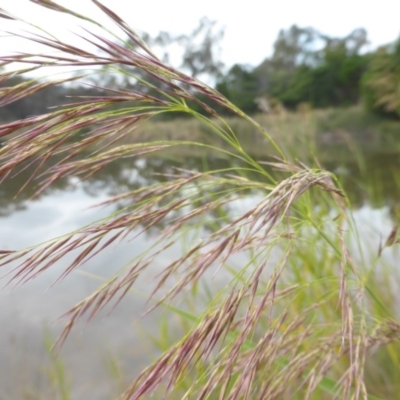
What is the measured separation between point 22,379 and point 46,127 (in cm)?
115

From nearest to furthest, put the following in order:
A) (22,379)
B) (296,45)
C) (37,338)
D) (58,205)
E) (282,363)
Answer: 1. (282,363)
2. (22,379)
3. (37,338)
4. (58,205)
5. (296,45)

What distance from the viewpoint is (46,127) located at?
39 centimetres

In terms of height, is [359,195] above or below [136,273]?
below

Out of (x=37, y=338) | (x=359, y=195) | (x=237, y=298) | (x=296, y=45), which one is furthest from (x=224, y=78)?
(x=237, y=298)

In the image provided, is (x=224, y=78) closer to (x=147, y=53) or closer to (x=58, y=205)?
(x=58, y=205)

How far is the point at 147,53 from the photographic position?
1.34 ft

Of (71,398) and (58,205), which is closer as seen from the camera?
(71,398)

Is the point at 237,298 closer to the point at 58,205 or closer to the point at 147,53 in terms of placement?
the point at 147,53

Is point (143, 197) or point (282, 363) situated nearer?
point (143, 197)

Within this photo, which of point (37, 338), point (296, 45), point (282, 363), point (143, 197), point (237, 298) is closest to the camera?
point (237, 298)

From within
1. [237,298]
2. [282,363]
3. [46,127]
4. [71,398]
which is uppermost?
[46,127]

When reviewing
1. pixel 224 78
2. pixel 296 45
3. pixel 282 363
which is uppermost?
pixel 296 45

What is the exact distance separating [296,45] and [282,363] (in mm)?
26832

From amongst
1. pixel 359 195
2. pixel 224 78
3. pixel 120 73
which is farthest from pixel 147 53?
pixel 224 78
